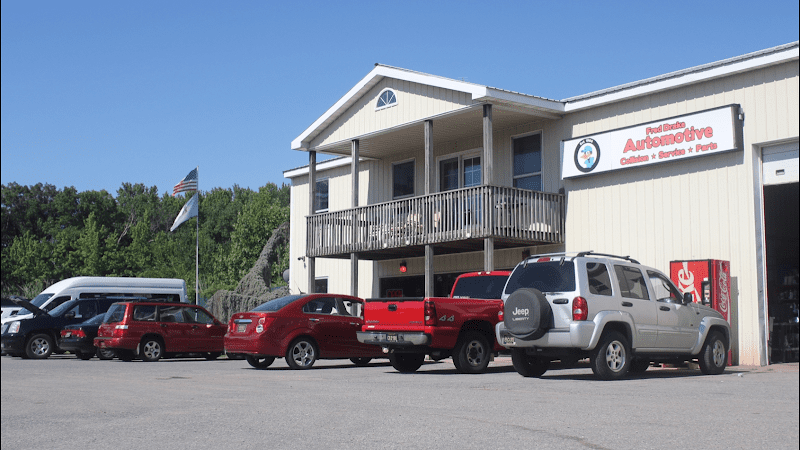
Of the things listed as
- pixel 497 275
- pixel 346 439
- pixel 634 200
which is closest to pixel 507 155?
pixel 634 200

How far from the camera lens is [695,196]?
1778 centimetres

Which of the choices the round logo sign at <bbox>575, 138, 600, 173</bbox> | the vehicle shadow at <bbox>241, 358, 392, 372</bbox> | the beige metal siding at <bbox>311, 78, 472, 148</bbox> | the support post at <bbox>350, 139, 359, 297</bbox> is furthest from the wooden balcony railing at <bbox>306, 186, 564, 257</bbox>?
the vehicle shadow at <bbox>241, 358, 392, 372</bbox>

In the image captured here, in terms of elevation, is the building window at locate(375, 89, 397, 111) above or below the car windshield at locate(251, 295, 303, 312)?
above

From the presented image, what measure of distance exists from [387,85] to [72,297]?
40.4ft

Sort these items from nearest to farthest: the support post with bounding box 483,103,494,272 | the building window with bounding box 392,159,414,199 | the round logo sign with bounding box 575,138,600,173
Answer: the support post with bounding box 483,103,494,272 → the round logo sign with bounding box 575,138,600,173 → the building window with bounding box 392,159,414,199

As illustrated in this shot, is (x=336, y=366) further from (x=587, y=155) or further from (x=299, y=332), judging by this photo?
(x=587, y=155)

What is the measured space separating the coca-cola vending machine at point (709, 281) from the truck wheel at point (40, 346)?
16.0m

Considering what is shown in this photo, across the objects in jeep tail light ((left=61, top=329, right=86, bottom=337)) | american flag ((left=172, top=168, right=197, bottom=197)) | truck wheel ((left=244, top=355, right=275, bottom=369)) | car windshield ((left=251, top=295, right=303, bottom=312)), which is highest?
american flag ((left=172, top=168, right=197, bottom=197))

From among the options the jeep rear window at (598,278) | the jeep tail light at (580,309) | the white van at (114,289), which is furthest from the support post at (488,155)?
the white van at (114,289)

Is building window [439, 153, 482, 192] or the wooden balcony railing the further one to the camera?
building window [439, 153, 482, 192]

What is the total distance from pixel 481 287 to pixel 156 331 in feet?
29.5

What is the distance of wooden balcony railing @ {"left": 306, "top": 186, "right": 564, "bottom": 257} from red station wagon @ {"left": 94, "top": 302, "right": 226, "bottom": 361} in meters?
4.86

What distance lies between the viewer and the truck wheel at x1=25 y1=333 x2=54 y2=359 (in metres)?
21.3

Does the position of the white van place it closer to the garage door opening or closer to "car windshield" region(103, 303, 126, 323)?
"car windshield" region(103, 303, 126, 323)
